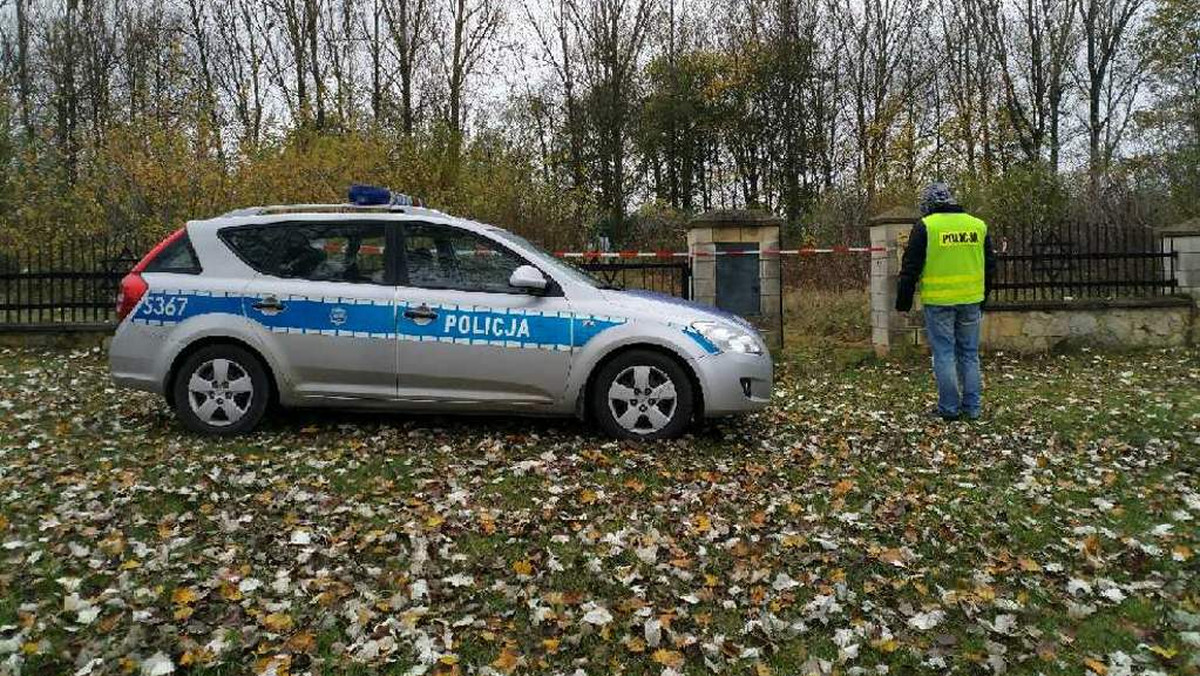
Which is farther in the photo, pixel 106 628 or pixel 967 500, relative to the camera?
pixel 967 500

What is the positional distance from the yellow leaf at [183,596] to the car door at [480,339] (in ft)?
8.32

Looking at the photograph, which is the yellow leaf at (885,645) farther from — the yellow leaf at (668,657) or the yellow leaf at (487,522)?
the yellow leaf at (487,522)

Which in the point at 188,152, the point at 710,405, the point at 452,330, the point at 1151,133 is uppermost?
the point at 1151,133

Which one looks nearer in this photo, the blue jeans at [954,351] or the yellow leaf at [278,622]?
the yellow leaf at [278,622]

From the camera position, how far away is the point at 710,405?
6.03 meters

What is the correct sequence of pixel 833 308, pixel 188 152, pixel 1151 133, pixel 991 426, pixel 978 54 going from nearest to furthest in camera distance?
1. pixel 991 426
2. pixel 833 308
3. pixel 188 152
4. pixel 1151 133
5. pixel 978 54

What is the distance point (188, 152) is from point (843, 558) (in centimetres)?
1414

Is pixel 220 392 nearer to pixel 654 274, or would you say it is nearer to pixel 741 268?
pixel 654 274

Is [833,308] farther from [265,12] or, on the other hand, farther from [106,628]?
[265,12]

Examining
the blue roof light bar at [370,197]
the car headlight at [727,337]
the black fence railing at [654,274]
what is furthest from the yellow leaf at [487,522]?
the black fence railing at [654,274]

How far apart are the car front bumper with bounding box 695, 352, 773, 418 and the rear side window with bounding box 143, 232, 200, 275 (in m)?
3.64

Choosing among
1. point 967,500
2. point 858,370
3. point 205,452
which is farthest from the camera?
point 858,370

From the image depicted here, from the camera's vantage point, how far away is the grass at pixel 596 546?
3.37 m

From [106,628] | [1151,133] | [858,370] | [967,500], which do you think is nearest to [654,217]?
[1151,133]
